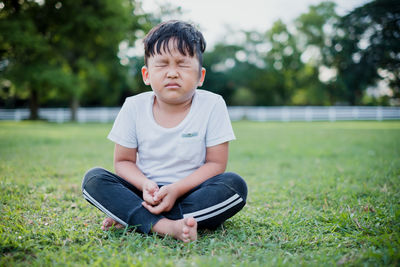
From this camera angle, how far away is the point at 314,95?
39469 millimetres

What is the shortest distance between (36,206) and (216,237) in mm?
1527

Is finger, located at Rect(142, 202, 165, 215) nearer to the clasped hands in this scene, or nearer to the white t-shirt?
the clasped hands

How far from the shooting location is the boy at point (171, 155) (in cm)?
180

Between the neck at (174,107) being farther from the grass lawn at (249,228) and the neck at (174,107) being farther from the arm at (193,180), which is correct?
the grass lawn at (249,228)

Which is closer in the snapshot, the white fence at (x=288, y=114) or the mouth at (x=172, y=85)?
the mouth at (x=172, y=85)

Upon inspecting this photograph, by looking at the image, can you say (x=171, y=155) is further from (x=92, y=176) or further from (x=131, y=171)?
(x=92, y=176)

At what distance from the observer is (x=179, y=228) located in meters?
1.71

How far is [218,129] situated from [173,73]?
0.49m

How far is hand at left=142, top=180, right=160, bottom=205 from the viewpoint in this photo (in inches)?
69.1

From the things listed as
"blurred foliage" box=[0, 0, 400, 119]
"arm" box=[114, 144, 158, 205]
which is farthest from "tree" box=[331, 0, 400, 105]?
"arm" box=[114, 144, 158, 205]

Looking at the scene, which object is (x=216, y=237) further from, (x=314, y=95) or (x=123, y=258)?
(x=314, y=95)

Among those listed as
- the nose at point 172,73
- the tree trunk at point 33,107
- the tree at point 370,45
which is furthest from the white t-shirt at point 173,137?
the tree trunk at point 33,107

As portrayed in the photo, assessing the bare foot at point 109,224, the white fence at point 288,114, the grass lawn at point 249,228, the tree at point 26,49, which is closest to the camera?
the grass lawn at point 249,228

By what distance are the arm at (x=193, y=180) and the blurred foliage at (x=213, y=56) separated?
6.05 metres
